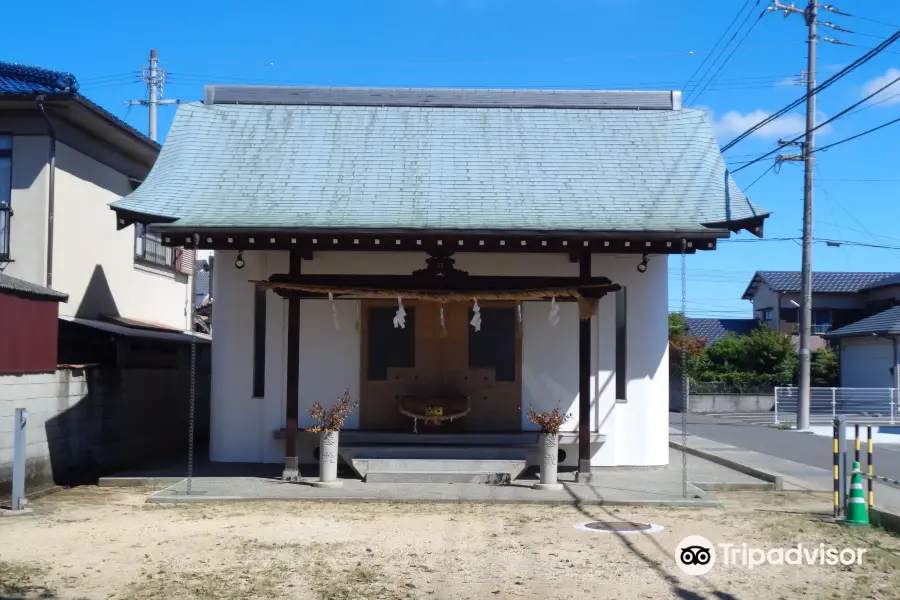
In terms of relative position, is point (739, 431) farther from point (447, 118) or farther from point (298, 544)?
point (298, 544)

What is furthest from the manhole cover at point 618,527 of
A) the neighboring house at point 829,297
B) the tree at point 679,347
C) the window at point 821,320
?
the window at point 821,320

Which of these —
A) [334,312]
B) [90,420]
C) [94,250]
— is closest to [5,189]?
[94,250]

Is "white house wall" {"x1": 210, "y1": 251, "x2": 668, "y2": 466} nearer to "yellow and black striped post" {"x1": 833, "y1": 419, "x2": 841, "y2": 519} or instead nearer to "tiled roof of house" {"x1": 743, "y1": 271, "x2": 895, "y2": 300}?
"yellow and black striped post" {"x1": 833, "y1": 419, "x2": 841, "y2": 519}

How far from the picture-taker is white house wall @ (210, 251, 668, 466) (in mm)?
14539

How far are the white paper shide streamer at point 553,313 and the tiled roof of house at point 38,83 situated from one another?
8.39 metres

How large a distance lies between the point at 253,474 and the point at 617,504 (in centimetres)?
566

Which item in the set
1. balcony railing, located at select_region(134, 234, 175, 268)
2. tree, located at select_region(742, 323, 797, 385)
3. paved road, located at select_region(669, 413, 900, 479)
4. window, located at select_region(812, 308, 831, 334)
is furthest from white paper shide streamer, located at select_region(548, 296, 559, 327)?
window, located at select_region(812, 308, 831, 334)

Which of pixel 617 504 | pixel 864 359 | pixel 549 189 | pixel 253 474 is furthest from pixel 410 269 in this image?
pixel 864 359

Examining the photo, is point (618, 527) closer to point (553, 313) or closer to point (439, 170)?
point (553, 313)

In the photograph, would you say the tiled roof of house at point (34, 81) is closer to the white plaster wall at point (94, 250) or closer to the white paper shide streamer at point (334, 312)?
the white plaster wall at point (94, 250)

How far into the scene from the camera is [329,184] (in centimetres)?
1402

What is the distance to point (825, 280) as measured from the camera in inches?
1834

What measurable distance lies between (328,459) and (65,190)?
6919 mm

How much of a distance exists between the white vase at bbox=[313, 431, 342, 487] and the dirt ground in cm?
112
